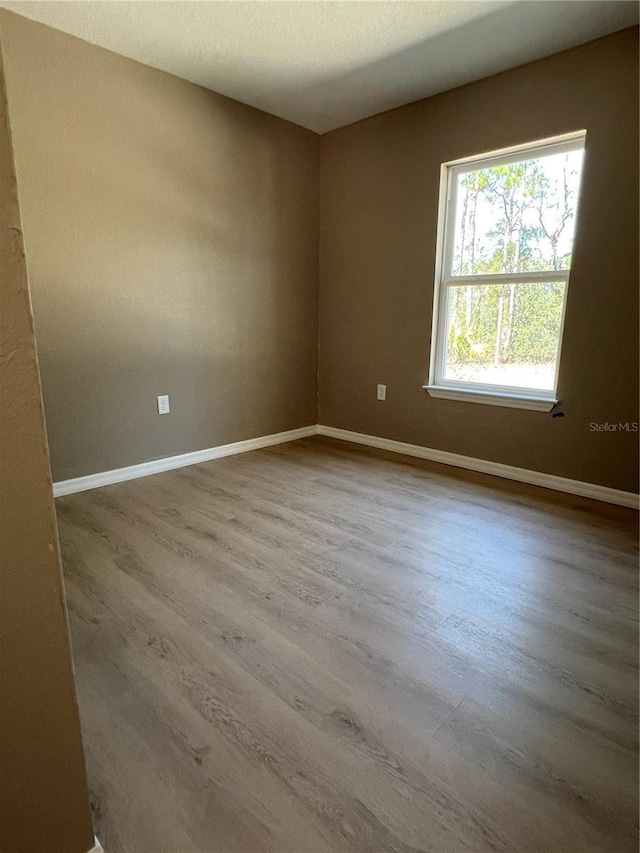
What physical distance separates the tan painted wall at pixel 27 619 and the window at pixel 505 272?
8.89ft

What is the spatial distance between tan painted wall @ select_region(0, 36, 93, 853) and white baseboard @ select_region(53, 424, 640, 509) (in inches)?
81.3

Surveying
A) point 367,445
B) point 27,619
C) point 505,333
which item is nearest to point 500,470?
point 505,333

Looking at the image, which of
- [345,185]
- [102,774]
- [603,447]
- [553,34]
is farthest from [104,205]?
[603,447]

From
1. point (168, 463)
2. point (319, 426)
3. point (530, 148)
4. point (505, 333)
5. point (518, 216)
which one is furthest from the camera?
point (319, 426)

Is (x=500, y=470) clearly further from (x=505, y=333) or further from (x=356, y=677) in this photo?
(x=356, y=677)

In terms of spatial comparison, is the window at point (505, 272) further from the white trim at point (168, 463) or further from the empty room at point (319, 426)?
the white trim at point (168, 463)

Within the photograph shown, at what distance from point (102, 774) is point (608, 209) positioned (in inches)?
120

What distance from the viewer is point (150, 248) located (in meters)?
2.78

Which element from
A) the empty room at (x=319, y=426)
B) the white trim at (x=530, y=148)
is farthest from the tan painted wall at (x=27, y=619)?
the white trim at (x=530, y=148)

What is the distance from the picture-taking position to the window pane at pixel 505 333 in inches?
108

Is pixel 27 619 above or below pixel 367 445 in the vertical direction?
above

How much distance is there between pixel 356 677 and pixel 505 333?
2301mm

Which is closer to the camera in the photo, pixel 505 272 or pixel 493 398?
pixel 505 272

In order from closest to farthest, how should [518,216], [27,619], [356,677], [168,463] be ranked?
1. [27,619]
2. [356,677]
3. [518,216]
4. [168,463]
